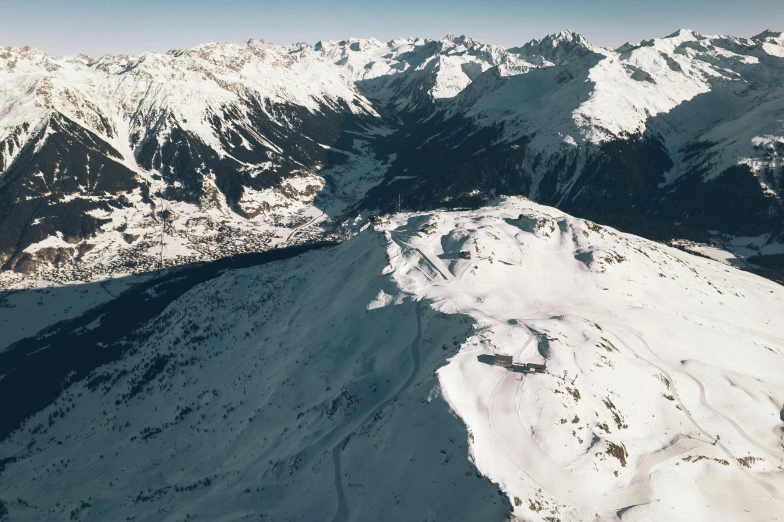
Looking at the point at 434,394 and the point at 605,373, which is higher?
the point at 434,394

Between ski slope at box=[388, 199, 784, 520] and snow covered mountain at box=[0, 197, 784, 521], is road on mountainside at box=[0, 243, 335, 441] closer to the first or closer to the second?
snow covered mountain at box=[0, 197, 784, 521]

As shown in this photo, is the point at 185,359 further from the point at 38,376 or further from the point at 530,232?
the point at 530,232

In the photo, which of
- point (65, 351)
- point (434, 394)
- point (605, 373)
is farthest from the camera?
point (65, 351)

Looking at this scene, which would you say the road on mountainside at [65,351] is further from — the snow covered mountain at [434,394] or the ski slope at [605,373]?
the ski slope at [605,373]

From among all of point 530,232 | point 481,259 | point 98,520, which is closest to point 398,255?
point 481,259

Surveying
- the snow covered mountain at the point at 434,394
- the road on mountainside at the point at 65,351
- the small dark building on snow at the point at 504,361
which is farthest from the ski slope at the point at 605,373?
the road on mountainside at the point at 65,351

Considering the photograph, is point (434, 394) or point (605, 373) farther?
point (605, 373)

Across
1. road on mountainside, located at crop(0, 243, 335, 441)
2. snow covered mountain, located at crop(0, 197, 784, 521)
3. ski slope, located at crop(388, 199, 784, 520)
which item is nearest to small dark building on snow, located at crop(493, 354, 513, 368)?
ski slope, located at crop(388, 199, 784, 520)

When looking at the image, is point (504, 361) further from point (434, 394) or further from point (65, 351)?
point (65, 351)

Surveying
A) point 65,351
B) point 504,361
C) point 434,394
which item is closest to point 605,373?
point 504,361
